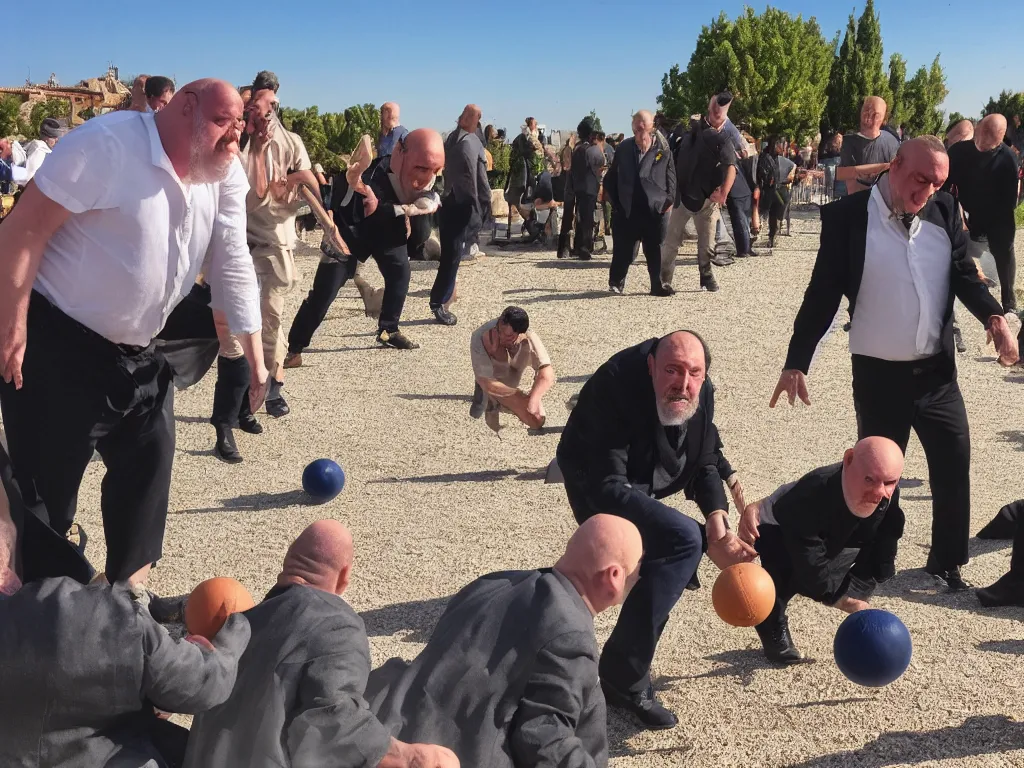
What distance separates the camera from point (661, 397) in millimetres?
4652

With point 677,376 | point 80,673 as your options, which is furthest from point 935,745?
point 80,673

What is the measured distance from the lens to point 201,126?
394 centimetres

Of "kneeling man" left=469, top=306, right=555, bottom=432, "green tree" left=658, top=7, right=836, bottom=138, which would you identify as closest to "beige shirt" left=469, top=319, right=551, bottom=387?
"kneeling man" left=469, top=306, right=555, bottom=432

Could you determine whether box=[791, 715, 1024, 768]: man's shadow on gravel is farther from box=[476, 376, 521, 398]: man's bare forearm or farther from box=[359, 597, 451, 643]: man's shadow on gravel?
box=[476, 376, 521, 398]: man's bare forearm

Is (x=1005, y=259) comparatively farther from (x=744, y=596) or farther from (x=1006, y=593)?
(x=744, y=596)

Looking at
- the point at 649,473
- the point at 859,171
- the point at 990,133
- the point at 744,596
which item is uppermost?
the point at 990,133

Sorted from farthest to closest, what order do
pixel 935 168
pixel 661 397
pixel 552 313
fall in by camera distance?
1. pixel 552 313
2. pixel 935 168
3. pixel 661 397

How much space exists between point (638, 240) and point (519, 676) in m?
10.5

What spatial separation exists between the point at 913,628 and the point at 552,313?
25.5 ft

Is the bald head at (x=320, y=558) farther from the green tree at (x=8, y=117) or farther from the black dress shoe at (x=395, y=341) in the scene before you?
the green tree at (x=8, y=117)

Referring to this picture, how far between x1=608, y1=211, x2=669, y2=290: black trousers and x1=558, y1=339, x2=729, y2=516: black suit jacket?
27.1ft

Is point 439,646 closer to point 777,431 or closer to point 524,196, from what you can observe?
point 777,431

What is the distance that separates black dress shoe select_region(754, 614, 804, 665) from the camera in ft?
16.3

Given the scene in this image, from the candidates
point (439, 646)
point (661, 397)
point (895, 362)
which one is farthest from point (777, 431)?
point (439, 646)
